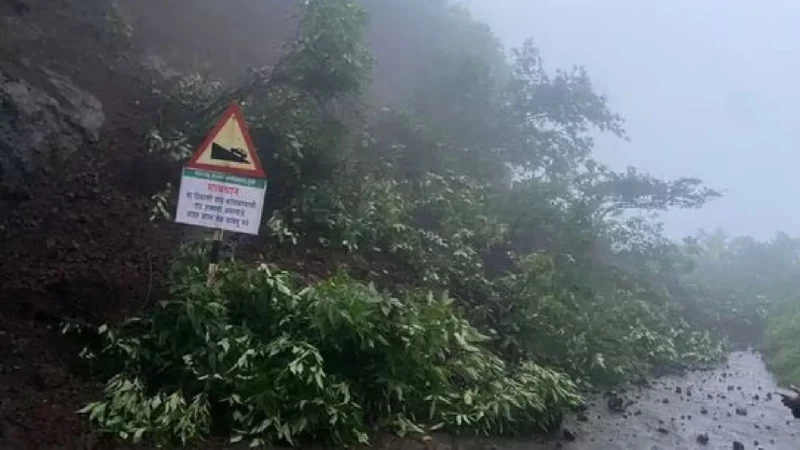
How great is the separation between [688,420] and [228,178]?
7.36 m

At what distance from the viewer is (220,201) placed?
6.96m

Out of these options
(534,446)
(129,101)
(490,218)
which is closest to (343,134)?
(129,101)

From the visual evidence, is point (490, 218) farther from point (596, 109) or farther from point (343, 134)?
point (596, 109)

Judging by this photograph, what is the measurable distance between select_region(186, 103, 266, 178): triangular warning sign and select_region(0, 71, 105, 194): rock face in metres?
2.72

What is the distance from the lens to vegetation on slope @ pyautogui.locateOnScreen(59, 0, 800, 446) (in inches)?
248

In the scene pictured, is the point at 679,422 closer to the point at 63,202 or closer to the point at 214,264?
the point at 214,264

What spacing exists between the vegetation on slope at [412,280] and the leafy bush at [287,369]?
19 millimetres

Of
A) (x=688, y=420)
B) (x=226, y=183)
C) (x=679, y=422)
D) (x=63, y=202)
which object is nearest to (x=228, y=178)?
(x=226, y=183)

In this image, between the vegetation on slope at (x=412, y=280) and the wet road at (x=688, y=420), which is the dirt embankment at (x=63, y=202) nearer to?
the vegetation on slope at (x=412, y=280)

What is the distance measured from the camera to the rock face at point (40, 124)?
8.39 m

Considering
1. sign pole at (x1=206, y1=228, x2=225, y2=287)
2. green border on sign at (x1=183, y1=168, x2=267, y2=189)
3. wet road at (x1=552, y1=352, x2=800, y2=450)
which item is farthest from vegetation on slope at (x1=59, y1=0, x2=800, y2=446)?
green border on sign at (x1=183, y1=168, x2=267, y2=189)

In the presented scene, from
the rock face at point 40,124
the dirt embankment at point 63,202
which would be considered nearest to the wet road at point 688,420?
the dirt embankment at point 63,202

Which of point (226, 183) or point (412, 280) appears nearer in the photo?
point (226, 183)

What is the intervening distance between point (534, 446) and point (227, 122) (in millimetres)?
4424
